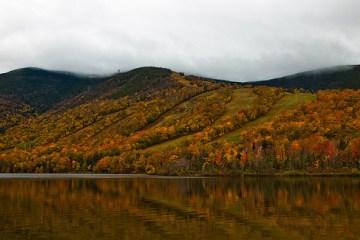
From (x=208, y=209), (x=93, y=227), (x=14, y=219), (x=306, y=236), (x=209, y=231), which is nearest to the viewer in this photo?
(x=306, y=236)

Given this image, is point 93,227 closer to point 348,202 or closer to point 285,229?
point 285,229

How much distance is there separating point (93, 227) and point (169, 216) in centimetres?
1477

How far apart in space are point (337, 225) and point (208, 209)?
86.7 ft

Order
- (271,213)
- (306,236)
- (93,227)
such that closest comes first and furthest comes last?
(306,236)
(93,227)
(271,213)

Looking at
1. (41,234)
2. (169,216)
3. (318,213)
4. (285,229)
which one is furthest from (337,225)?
(41,234)

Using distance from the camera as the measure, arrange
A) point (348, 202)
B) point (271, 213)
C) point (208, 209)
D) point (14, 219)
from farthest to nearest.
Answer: point (348, 202), point (208, 209), point (271, 213), point (14, 219)

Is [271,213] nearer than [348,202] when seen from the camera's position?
Yes

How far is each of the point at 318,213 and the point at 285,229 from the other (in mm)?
18441

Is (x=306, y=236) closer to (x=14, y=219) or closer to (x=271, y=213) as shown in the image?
(x=271, y=213)

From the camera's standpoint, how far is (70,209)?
Result: 8950cm

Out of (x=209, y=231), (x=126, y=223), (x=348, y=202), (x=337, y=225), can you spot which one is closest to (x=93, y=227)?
(x=126, y=223)

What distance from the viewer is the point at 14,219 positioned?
250 feet

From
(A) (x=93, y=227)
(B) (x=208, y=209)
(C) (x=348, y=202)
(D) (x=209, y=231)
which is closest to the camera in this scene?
(D) (x=209, y=231)

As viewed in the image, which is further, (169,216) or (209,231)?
(169,216)
